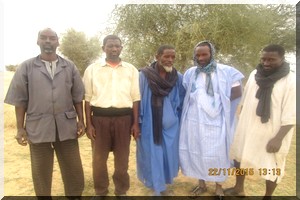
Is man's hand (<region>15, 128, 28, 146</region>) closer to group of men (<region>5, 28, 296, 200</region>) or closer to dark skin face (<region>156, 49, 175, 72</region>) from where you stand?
group of men (<region>5, 28, 296, 200</region>)

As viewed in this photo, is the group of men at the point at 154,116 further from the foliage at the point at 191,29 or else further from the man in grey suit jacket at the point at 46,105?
the foliage at the point at 191,29

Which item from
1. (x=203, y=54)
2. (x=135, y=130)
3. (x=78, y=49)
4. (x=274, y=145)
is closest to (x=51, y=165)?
(x=135, y=130)

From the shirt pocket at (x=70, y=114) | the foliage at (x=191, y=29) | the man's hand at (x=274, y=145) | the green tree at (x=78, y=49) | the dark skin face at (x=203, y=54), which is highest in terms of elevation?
the green tree at (x=78, y=49)

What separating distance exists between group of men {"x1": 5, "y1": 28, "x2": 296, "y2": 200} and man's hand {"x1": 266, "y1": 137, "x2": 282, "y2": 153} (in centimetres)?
1

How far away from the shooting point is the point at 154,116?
3779 millimetres

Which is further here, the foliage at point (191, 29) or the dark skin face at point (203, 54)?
the foliage at point (191, 29)

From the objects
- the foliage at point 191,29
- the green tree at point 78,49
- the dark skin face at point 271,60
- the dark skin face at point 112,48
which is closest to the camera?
the dark skin face at point 271,60

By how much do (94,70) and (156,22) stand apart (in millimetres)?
4711

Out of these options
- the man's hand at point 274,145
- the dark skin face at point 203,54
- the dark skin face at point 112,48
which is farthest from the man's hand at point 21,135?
the man's hand at point 274,145

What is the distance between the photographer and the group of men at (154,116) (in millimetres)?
3242

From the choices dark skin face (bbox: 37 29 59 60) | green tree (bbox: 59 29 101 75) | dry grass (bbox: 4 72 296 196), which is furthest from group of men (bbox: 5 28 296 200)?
green tree (bbox: 59 29 101 75)

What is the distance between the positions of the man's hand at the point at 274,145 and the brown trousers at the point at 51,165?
2354mm

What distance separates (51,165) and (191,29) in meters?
5.20

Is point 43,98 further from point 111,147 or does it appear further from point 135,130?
point 135,130
